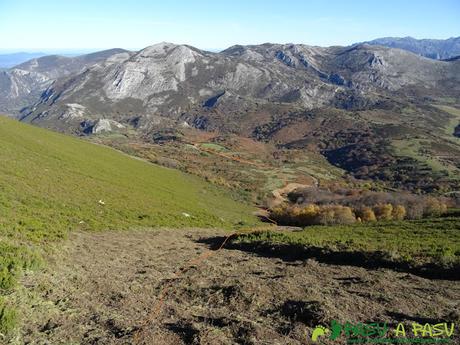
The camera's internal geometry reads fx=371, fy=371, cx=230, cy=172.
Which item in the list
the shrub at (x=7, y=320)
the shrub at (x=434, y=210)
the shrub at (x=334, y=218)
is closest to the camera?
the shrub at (x=7, y=320)

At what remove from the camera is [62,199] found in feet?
109

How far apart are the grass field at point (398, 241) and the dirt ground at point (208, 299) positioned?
5.90 ft

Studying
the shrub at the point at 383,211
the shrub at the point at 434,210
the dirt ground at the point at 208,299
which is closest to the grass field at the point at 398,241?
the dirt ground at the point at 208,299

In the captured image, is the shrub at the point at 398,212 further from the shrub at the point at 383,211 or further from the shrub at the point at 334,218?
the shrub at the point at 334,218

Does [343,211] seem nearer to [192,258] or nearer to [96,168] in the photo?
[96,168]

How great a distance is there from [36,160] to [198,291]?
3836 cm

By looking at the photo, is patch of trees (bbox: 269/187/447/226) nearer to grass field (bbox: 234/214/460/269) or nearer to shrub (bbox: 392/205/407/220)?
shrub (bbox: 392/205/407/220)

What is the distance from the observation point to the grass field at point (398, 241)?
19.2 metres

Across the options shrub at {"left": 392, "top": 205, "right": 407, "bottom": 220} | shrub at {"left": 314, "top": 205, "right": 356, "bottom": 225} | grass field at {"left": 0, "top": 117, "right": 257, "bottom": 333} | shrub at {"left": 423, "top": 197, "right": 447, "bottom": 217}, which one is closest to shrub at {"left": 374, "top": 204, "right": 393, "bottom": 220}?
shrub at {"left": 392, "top": 205, "right": 407, "bottom": 220}

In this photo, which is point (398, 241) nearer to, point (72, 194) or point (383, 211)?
point (72, 194)

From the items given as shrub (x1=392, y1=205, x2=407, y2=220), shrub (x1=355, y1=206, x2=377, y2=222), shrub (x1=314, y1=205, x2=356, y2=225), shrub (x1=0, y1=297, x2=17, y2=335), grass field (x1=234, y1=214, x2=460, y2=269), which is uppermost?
shrub (x1=0, y1=297, x2=17, y2=335)

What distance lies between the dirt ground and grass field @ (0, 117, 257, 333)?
184 cm

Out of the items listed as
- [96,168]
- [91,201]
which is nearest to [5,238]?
[91,201]

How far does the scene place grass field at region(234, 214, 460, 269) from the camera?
63.2 feet
